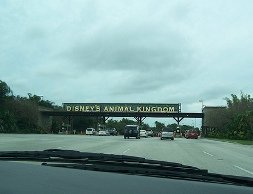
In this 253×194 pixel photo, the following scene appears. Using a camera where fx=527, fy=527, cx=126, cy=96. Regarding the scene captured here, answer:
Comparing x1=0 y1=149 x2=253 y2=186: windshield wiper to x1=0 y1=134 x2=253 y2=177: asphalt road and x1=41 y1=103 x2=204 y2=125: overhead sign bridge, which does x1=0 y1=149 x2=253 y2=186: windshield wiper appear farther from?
x1=41 y1=103 x2=204 y2=125: overhead sign bridge

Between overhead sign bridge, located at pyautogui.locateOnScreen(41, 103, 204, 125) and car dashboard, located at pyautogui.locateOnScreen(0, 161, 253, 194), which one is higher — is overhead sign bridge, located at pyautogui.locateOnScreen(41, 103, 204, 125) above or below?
above

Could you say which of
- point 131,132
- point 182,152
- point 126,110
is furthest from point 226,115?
point 182,152

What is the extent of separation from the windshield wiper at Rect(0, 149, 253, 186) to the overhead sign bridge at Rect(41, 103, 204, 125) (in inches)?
4340

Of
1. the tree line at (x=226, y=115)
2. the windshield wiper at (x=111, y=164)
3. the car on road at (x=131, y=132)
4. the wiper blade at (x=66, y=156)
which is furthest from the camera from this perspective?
the tree line at (x=226, y=115)

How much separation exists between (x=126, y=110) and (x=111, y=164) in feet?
381

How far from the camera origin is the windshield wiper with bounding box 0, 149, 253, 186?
3.74m

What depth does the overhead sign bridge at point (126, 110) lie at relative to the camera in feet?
385

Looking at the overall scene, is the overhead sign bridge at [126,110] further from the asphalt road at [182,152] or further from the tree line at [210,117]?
the asphalt road at [182,152]

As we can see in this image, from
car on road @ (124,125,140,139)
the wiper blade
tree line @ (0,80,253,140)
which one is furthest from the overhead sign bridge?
the wiper blade

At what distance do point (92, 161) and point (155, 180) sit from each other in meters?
1.54

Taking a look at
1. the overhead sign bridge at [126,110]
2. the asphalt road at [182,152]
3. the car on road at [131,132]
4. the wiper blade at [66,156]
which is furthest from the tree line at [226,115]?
the wiper blade at [66,156]

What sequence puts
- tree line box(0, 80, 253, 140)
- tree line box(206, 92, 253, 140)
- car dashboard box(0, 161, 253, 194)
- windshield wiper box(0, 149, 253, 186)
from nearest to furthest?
car dashboard box(0, 161, 253, 194)
windshield wiper box(0, 149, 253, 186)
tree line box(0, 80, 253, 140)
tree line box(206, 92, 253, 140)

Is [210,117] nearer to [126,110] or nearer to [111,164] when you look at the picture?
[126,110]

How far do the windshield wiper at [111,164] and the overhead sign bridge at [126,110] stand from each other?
362ft
